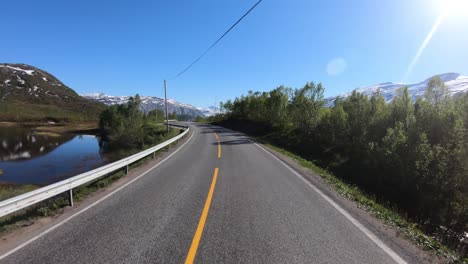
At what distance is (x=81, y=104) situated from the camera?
193750mm

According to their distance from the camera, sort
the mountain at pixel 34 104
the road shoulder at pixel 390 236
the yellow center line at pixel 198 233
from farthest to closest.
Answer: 1. the mountain at pixel 34 104
2. the road shoulder at pixel 390 236
3. the yellow center line at pixel 198 233

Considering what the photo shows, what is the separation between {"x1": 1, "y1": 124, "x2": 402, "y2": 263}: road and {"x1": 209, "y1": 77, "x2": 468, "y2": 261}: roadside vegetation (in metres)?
1.72

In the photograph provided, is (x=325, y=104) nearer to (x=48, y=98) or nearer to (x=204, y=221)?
(x=204, y=221)

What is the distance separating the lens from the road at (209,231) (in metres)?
4.00

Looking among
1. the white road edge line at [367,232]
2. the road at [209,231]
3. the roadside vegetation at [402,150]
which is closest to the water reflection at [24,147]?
the roadside vegetation at [402,150]

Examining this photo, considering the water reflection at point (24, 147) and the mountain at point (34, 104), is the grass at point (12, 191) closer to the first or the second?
the water reflection at point (24, 147)

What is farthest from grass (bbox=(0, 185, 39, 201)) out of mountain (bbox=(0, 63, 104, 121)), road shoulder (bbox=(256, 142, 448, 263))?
mountain (bbox=(0, 63, 104, 121))

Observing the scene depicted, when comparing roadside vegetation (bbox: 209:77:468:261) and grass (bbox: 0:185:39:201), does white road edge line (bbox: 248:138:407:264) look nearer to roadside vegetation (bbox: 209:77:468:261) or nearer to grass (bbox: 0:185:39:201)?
roadside vegetation (bbox: 209:77:468:261)

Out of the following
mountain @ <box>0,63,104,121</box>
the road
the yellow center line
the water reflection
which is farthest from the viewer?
mountain @ <box>0,63,104,121</box>

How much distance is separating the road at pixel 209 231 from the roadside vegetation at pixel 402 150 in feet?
5.64

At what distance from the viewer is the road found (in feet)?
13.1

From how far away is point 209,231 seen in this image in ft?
15.9

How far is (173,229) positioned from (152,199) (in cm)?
222

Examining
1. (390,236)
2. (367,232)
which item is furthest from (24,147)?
(390,236)
